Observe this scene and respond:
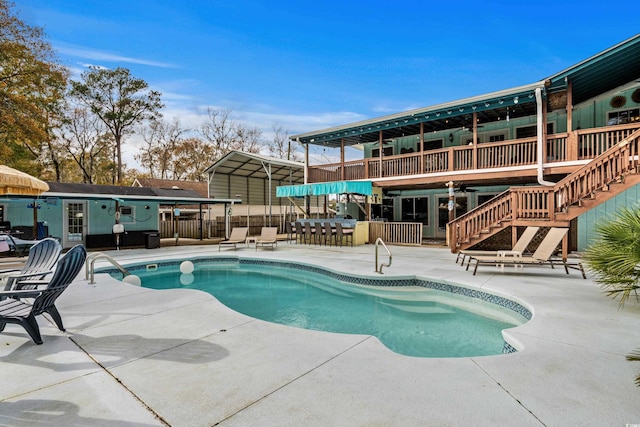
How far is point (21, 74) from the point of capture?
18.0 m

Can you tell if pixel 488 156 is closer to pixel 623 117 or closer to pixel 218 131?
pixel 623 117

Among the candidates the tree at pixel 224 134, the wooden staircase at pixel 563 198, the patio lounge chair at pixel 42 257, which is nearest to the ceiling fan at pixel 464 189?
the wooden staircase at pixel 563 198

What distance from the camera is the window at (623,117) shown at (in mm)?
11156

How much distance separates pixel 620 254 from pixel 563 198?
558cm

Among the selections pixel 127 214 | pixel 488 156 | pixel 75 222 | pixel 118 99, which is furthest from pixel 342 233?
pixel 118 99

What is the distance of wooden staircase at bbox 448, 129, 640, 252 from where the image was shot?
27.4 feet

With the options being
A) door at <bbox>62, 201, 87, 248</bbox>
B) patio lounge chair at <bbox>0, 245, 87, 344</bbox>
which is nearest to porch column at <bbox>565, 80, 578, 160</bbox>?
patio lounge chair at <bbox>0, 245, 87, 344</bbox>

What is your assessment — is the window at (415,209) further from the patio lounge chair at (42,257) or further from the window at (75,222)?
the window at (75,222)

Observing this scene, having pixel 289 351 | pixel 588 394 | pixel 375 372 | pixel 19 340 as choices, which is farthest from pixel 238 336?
pixel 588 394

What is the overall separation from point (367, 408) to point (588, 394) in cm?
168

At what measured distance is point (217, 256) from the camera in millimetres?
11656

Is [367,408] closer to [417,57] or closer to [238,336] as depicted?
[238,336]

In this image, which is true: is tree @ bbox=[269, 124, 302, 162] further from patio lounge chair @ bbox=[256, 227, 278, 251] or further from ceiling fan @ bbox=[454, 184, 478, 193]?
ceiling fan @ bbox=[454, 184, 478, 193]

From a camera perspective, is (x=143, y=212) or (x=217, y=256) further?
(x=143, y=212)
